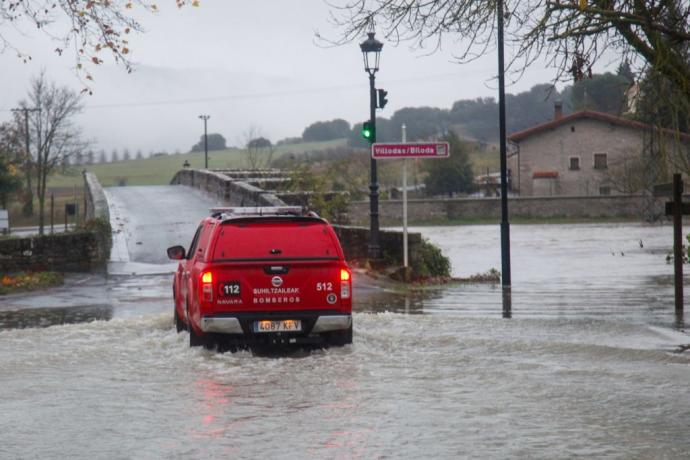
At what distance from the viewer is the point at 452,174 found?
94750 millimetres

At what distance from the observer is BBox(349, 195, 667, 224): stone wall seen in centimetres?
7419

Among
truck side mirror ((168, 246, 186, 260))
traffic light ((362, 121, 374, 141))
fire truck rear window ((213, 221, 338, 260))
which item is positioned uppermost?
traffic light ((362, 121, 374, 141))

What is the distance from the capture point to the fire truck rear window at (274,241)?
13.0 m

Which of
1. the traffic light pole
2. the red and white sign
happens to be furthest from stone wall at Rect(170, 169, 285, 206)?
the red and white sign

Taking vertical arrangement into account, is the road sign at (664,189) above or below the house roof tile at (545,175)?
below

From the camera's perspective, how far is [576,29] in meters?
13.5

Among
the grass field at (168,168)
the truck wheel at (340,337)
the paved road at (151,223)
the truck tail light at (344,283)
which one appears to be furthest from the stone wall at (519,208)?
the truck tail light at (344,283)

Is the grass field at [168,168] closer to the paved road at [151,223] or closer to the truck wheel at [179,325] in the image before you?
the paved road at [151,223]

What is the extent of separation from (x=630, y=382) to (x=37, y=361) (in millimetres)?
6522

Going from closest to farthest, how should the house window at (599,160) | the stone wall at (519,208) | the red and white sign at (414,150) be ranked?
1. the red and white sign at (414,150)
2. the stone wall at (519,208)
3. the house window at (599,160)

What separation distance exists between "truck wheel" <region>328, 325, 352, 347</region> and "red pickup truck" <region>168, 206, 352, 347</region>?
0.04 ft

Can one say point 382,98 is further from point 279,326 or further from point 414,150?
point 279,326

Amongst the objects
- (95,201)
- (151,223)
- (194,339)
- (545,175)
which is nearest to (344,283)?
(194,339)

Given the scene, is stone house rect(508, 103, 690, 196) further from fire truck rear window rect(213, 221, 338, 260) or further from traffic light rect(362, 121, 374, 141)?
fire truck rear window rect(213, 221, 338, 260)
